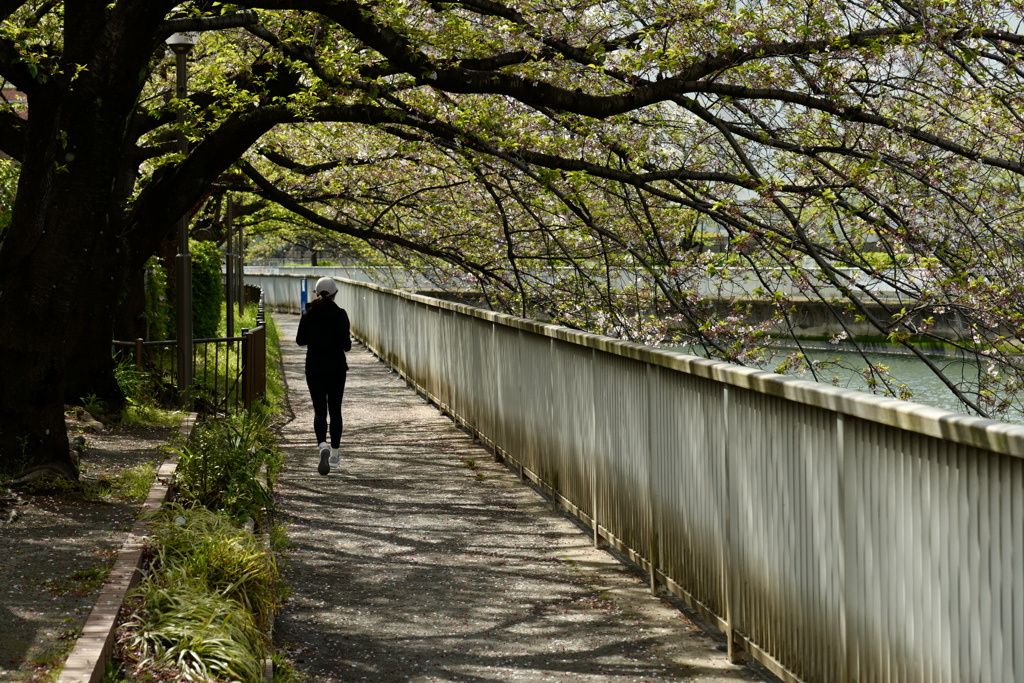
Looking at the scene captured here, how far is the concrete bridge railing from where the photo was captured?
364 cm

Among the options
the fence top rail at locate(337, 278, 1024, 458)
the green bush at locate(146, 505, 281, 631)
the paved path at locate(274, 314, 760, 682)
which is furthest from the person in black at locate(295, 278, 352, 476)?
the green bush at locate(146, 505, 281, 631)

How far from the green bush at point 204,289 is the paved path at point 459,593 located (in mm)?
14331

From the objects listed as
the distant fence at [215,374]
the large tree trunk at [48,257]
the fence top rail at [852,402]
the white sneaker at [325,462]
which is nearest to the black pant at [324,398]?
the white sneaker at [325,462]

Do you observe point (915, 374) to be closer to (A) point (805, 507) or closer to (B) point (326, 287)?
(B) point (326, 287)

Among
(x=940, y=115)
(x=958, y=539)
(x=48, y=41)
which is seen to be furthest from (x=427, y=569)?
(x=48, y=41)

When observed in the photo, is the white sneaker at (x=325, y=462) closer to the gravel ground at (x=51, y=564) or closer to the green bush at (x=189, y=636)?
the gravel ground at (x=51, y=564)

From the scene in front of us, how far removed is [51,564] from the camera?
664cm

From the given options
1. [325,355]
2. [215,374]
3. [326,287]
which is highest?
[326,287]

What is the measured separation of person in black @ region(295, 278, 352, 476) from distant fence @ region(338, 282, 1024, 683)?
330 centimetres

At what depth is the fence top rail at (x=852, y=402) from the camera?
344cm

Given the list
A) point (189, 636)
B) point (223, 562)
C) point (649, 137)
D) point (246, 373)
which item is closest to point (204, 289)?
point (246, 373)

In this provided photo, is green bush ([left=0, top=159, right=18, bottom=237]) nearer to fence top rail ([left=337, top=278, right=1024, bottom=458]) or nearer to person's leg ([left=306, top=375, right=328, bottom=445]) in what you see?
person's leg ([left=306, top=375, right=328, bottom=445])

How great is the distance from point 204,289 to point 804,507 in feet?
76.2

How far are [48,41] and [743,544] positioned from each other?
1106 cm
